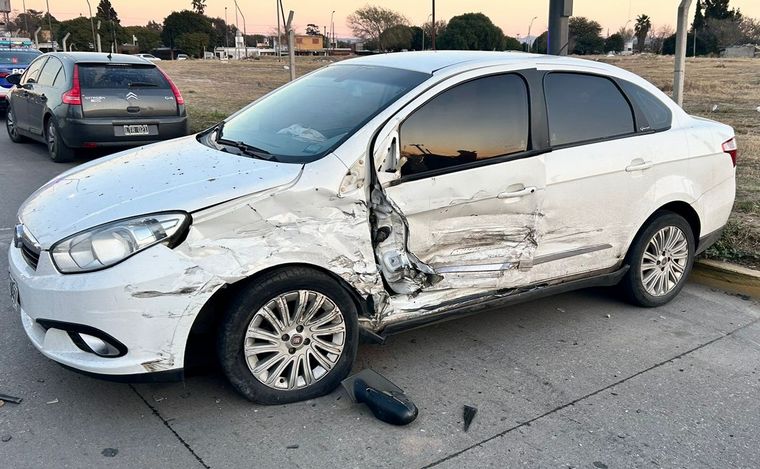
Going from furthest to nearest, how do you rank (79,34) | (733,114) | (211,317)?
(79,34) < (733,114) < (211,317)

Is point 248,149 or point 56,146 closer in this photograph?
point 248,149

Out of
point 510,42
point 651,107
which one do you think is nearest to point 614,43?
point 510,42

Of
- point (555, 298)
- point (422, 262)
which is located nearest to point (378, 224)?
point (422, 262)

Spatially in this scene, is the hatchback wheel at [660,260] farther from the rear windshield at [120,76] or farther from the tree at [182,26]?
the tree at [182,26]

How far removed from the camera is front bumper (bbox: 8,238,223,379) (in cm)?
295

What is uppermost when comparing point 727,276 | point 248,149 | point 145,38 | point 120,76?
point 145,38

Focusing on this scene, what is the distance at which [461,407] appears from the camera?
3414mm

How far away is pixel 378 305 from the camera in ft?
11.6

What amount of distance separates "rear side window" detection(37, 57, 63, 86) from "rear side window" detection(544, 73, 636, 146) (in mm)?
7880

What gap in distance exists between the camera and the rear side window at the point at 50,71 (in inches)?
385

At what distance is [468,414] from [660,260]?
2.15 m

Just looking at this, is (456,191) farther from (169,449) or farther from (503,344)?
(169,449)

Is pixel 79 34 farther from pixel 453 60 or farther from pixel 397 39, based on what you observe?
pixel 453 60

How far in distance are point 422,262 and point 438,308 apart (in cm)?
28
